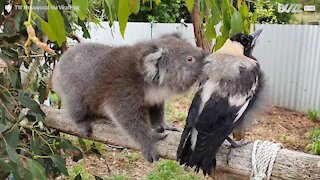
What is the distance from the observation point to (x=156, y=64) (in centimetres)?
140

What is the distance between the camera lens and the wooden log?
995mm

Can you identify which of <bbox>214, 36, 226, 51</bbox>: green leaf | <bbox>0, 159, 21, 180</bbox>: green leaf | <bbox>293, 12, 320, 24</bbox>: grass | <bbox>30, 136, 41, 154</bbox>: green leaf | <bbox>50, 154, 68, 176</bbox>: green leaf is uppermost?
<bbox>214, 36, 226, 51</bbox>: green leaf

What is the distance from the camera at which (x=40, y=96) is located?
1.98 metres

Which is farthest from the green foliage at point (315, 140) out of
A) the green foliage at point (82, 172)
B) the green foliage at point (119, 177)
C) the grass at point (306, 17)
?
the grass at point (306, 17)

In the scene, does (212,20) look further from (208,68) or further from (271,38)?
(271,38)

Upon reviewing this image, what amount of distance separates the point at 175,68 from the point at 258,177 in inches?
19.3

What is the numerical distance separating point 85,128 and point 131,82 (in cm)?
24

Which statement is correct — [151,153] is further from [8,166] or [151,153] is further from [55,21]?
[55,21]

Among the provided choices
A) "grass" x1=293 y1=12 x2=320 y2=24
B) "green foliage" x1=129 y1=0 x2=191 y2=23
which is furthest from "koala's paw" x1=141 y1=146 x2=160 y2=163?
"green foliage" x1=129 y1=0 x2=191 y2=23

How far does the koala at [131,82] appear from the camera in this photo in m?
1.41

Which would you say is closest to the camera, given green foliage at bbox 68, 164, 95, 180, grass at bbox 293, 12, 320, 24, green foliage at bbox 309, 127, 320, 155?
green foliage at bbox 68, 164, 95, 180

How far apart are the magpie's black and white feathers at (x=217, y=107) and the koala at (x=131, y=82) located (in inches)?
7.8

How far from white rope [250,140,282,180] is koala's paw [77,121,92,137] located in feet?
2.21

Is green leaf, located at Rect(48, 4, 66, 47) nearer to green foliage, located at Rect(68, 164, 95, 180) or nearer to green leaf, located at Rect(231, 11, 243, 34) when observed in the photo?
green leaf, located at Rect(231, 11, 243, 34)
